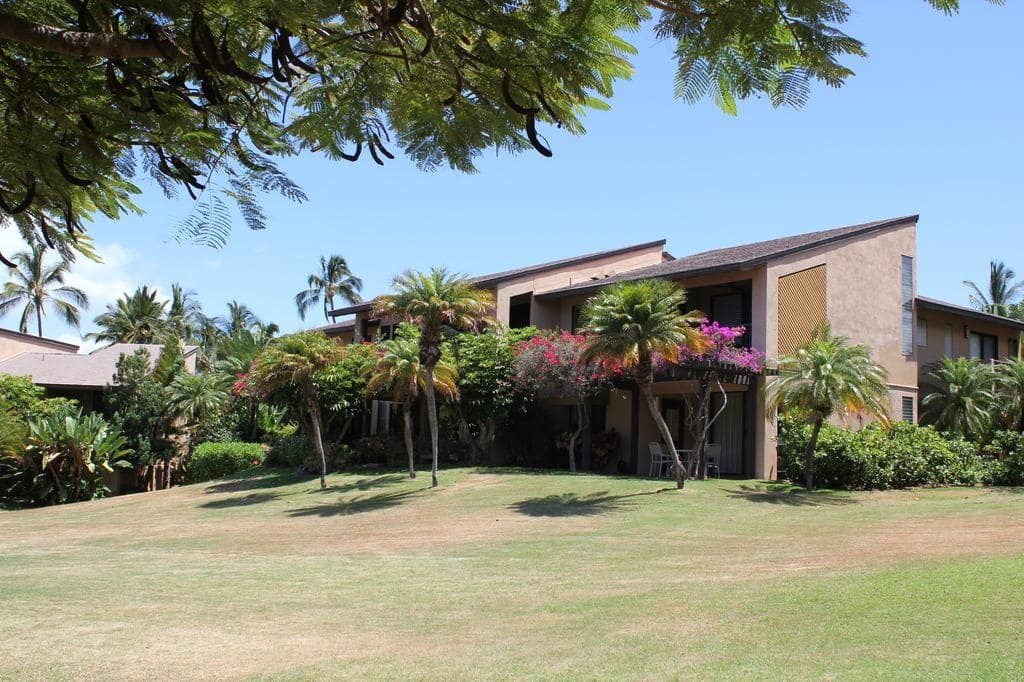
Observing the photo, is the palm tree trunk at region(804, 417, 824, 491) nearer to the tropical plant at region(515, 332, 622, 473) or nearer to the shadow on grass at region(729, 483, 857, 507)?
the shadow on grass at region(729, 483, 857, 507)

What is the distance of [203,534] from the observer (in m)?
18.1

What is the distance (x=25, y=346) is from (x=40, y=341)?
781mm

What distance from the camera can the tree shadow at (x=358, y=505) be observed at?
65.0ft

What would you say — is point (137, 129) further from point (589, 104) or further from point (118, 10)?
point (589, 104)

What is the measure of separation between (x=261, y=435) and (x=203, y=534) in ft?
71.4

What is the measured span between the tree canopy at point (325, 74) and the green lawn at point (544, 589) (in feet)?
15.0

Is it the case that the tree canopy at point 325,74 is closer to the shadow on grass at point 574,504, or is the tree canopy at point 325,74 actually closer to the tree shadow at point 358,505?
the shadow on grass at point 574,504

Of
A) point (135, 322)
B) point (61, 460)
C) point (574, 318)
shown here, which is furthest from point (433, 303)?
point (135, 322)

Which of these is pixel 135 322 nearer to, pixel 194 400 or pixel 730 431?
pixel 194 400

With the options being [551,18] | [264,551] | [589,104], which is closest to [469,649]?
[589,104]

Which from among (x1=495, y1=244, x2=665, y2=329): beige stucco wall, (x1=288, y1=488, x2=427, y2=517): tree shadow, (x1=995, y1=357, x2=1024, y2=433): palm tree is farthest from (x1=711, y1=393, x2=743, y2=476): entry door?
(x1=288, y1=488, x2=427, y2=517): tree shadow

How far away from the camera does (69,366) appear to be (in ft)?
119

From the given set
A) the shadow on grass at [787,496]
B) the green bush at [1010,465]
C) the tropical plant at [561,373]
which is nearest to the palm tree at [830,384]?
the shadow on grass at [787,496]

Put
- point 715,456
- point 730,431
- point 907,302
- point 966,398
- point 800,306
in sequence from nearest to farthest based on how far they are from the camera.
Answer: point 800,306 < point 715,456 < point 730,431 < point 966,398 < point 907,302
